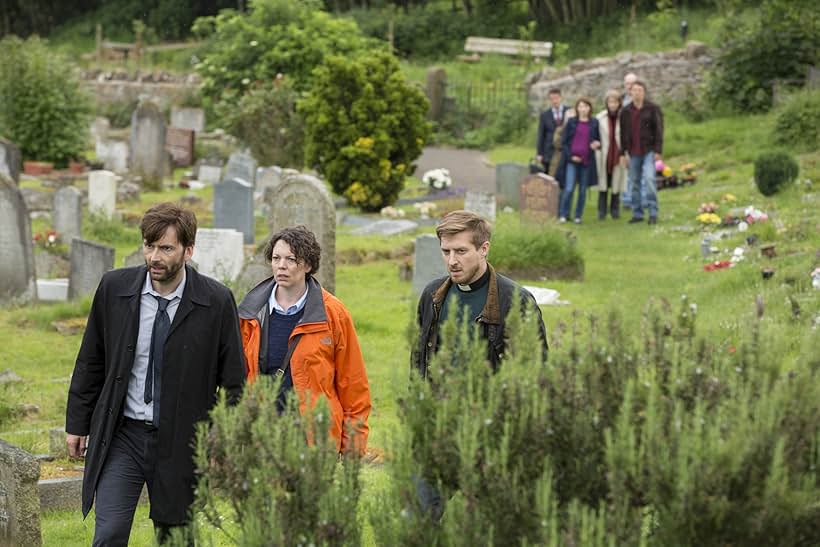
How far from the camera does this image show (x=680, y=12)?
40250mm

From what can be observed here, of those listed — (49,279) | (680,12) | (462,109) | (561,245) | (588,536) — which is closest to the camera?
A: (588,536)

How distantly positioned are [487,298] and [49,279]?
1220 centimetres

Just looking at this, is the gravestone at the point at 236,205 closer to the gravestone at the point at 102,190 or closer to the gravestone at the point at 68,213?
the gravestone at the point at 68,213

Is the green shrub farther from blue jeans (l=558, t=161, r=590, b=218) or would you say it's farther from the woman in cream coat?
blue jeans (l=558, t=161, r=590, b=218)

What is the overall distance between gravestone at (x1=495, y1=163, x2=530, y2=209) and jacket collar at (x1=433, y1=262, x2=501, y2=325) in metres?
15.4

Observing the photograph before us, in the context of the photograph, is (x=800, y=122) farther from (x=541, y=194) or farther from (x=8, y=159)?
(x=8, y=159)

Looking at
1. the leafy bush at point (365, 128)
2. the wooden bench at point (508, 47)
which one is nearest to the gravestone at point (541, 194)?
the leafy bush at point (365, 128)

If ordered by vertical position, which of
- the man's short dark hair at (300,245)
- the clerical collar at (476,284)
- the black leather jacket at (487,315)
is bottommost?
the black leather jacket at (487,315)

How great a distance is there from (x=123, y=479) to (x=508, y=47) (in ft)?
115

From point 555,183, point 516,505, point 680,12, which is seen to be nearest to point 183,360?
point 516,505

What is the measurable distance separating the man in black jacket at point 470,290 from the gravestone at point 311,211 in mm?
6656

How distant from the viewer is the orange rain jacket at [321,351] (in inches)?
255

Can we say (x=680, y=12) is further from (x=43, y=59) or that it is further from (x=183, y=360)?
(x=183, y=360)

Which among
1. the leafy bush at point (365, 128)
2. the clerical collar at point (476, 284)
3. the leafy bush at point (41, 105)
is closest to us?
the clerical collar at point (476, 284)
